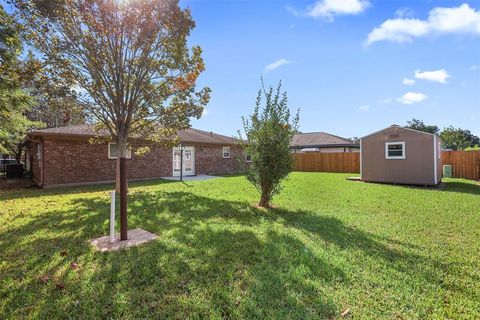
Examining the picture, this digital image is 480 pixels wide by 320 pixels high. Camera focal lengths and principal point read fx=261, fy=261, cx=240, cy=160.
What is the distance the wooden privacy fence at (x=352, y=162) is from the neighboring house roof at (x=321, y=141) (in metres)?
3.88

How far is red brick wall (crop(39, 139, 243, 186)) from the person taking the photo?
11641 millimetres

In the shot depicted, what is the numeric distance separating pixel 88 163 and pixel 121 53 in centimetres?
672

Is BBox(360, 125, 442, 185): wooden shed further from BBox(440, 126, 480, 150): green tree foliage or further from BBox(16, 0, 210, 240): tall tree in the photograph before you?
BBox(440, 126, 480, 150): green tree foliage

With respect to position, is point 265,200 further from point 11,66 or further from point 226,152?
point 226,152

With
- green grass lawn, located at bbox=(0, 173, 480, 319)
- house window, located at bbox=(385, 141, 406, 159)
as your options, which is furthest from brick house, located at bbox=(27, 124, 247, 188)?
house window, located at bbox=(385, 141, 406, 159)

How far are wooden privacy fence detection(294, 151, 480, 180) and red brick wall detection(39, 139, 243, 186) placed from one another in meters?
8.09

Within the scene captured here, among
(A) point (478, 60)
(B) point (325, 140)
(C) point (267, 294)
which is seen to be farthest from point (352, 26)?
(B) point (325, 140)

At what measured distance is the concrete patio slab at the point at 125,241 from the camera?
13.7 ft

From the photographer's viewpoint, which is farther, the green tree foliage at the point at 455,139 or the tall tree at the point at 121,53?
the green tree foliage at the point at 455,139

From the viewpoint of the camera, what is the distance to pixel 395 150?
13.6 m

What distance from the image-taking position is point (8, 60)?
8.39 meters

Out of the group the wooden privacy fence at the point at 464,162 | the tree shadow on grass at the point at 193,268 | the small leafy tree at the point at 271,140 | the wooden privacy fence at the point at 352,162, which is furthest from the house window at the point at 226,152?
the wooden privacy fence at the point at 464,162

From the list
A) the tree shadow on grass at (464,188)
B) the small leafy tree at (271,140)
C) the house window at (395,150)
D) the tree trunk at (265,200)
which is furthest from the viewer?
the house window at (395,150)

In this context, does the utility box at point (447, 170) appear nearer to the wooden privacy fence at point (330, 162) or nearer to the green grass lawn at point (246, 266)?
the wooden privacy fence at point (330, 162)
